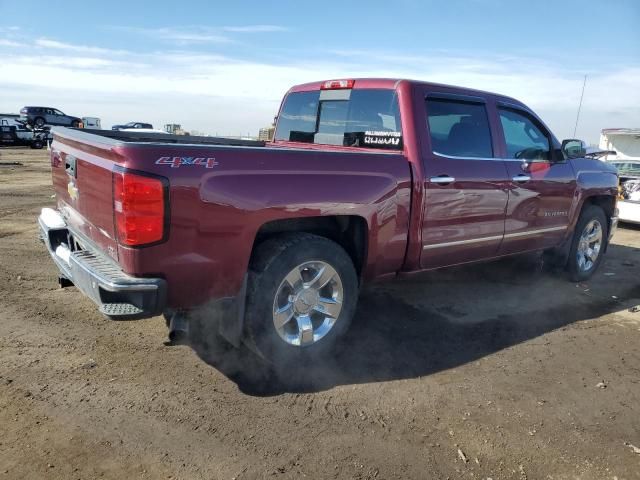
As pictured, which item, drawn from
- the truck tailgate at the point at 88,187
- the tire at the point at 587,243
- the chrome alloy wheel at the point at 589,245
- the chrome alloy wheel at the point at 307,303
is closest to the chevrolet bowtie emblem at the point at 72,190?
the truck tailgate at the point at 88,187

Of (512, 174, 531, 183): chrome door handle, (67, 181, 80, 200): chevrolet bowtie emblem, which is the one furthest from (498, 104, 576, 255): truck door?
(67, 181, 80, 200): chevrolet bowtie emblem

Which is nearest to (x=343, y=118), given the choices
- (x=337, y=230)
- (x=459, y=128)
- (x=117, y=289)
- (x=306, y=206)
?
(x=459, y=128)

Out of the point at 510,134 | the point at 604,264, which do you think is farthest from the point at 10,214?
the point at 604,264

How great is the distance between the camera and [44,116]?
38156 mm

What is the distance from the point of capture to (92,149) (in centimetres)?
299

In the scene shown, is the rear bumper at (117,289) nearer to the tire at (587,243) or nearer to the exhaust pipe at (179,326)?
the exhaust pipe at (179,326)

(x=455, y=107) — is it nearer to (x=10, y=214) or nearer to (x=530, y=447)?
(x=530, y=447)

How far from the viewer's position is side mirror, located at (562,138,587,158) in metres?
5.21

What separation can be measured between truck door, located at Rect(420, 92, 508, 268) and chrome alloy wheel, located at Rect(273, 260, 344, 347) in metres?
0.87

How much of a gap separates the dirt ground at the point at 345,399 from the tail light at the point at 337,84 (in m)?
2.00

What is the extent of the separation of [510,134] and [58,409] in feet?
13.9

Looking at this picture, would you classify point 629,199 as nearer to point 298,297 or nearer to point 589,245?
point 589,245

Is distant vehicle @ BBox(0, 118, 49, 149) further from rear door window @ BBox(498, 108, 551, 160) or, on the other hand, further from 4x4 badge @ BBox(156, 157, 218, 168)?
4x4 badge @ BBox(156, 157, 218, 168)

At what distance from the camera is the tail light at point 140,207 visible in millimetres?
2574
